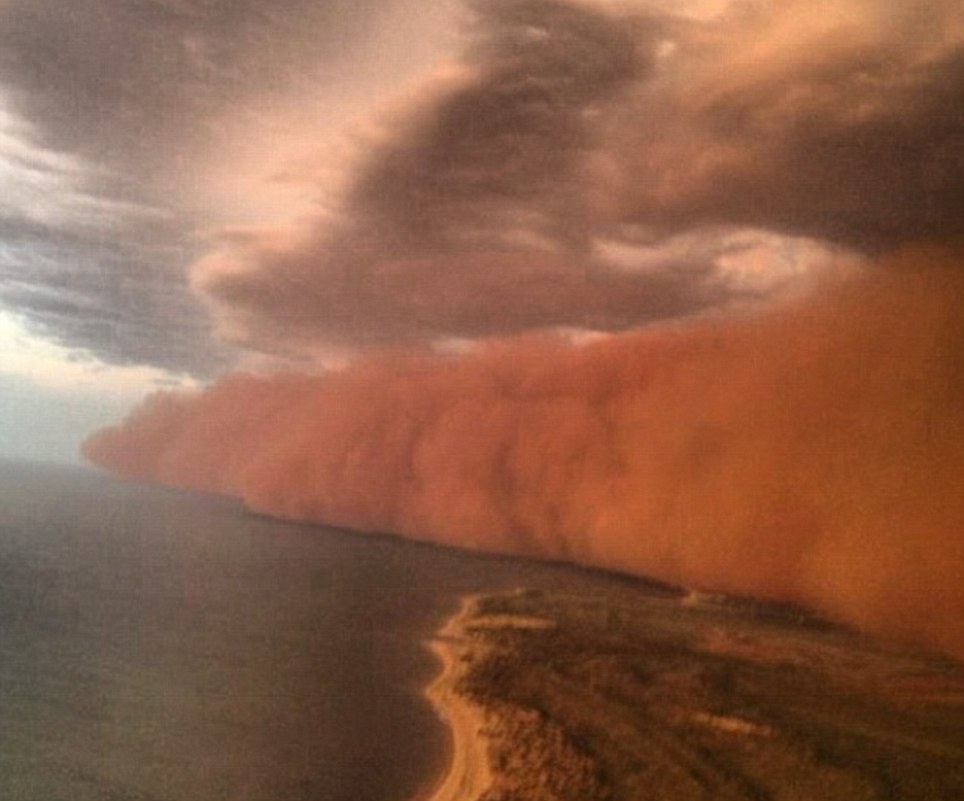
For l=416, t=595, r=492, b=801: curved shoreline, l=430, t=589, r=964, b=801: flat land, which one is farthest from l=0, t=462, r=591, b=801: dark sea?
l=430, t=589, r=964, b=801: flat land

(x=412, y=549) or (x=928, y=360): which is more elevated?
(x=928, y=360)

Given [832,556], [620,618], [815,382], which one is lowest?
[620,618]

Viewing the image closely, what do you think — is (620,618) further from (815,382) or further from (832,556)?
(815,382)

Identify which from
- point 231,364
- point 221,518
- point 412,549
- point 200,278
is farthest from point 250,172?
point 412,549

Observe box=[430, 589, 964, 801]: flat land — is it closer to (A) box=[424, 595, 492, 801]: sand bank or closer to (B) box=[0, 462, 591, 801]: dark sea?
(A) box=[424, 595, 492, 801]: sand bank

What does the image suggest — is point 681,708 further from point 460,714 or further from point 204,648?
point 204,648

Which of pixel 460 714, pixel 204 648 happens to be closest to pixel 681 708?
pixel 460 714

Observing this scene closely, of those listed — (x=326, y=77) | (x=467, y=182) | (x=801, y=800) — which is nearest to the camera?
(x=801, y=800)
